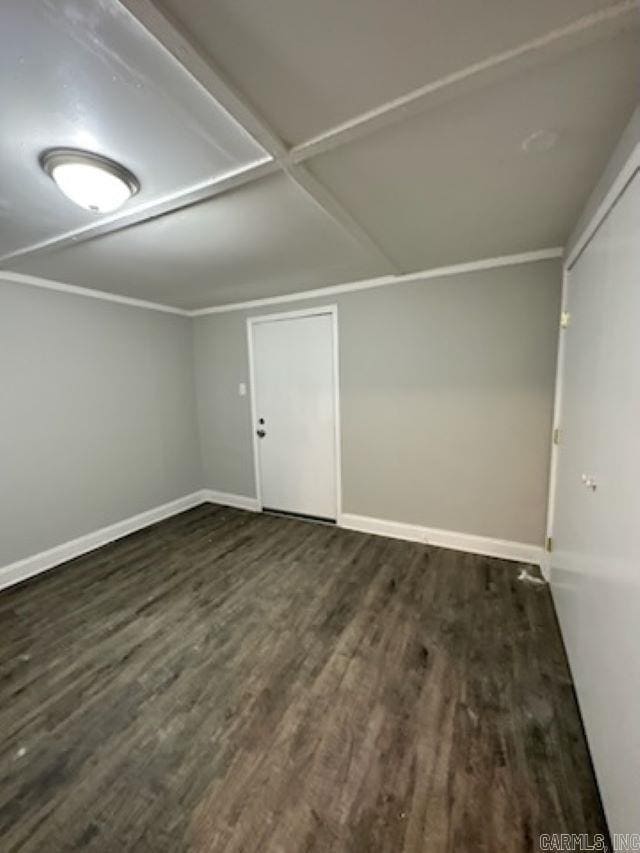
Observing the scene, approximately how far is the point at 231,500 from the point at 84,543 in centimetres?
147

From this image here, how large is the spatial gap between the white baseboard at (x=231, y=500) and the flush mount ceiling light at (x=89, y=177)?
121 inches

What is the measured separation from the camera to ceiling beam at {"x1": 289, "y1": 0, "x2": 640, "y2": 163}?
836mm

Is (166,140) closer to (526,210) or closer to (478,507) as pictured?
(526,210)

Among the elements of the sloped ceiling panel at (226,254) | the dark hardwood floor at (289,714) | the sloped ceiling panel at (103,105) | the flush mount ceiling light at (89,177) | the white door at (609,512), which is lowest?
the dark hardwood floor at (289,714)

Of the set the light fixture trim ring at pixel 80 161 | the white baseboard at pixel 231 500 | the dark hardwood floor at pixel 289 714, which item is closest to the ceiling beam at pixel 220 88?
the light fixture trim ring at pixel 80 161

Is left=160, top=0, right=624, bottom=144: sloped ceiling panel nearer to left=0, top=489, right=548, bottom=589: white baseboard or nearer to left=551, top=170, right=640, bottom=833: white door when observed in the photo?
left=551, top=170, right=640, bottom=833: white door

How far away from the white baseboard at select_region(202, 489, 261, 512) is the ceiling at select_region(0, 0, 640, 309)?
276cm

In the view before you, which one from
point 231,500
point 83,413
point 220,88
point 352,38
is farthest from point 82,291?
point 352,38

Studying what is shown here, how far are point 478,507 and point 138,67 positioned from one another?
303 centimetres

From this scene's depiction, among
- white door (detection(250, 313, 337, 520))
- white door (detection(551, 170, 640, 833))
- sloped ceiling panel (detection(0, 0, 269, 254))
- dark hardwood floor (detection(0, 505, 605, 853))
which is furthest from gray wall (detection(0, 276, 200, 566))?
white door (detection(551, 170, 640, 833))

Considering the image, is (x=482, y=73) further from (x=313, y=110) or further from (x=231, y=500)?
(x=231, y=500)

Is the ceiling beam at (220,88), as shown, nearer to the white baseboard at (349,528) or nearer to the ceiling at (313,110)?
the ceiling at (313,110)

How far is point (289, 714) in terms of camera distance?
1556 millimetres

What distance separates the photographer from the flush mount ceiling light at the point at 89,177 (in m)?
1.29
